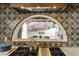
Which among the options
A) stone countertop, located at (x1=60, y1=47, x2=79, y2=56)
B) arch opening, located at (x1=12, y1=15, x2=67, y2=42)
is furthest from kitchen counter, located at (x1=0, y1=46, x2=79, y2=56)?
arch opening, located at (x1=12, y1=15, x2=67, y2=42)

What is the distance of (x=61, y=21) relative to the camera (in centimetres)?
202

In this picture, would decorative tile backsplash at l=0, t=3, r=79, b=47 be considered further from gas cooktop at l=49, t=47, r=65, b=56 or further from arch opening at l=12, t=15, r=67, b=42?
gas cooktop at l=49, t=47, r=65, b=56

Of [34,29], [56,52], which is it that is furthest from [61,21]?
[56,52]

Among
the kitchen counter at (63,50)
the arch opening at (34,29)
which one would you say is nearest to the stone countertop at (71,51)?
the kitchen counter at (63,50)

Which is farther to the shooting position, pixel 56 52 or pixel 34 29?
pixel 34 29

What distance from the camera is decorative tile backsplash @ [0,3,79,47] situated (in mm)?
2021

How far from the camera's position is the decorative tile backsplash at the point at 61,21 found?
2.02 m

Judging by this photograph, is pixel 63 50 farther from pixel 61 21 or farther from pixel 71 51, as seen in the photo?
pixel 61 21

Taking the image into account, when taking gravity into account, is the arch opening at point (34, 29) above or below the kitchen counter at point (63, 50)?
above

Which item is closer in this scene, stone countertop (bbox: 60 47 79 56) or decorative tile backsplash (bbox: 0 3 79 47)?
stone countertop (bbox: 60 47 79 56)

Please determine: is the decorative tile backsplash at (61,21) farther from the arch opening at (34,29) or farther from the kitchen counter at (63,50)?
the kitchen counter at (63,50)

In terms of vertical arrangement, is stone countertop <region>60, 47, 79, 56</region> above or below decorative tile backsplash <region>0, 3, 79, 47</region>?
below

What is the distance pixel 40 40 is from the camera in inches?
80.7

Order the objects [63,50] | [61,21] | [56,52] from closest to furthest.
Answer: [56,52], [63,50], [61,21]
